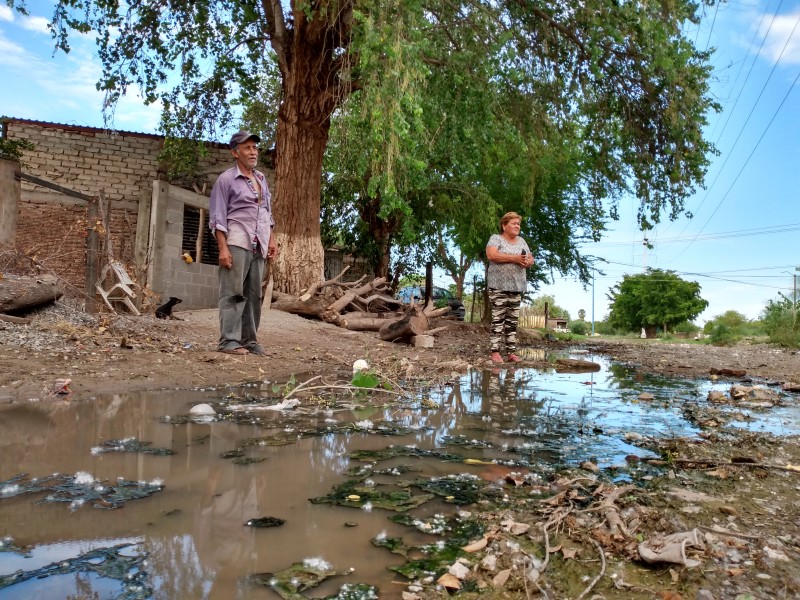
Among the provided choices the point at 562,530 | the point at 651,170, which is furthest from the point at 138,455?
the point at 651,170

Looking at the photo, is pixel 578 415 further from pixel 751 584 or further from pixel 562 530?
pixel 751 584

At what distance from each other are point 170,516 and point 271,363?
375 centimetres

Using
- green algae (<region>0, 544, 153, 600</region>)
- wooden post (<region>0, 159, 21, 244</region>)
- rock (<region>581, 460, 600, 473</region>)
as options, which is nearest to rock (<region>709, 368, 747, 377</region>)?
rock (<region>581, 460, 600, 473</region>)

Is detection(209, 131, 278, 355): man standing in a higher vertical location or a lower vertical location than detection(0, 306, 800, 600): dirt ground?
higher

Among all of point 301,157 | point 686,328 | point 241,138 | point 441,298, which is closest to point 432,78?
point 301,157

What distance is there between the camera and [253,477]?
202cm

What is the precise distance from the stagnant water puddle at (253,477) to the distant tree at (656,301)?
166ft

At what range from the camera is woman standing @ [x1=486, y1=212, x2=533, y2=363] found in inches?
271

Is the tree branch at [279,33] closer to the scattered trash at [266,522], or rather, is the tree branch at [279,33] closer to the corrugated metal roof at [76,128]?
the corrugated metal roof at [76,128]

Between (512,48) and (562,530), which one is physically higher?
(512,48)

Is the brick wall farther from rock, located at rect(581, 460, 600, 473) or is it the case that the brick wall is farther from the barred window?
rock, located at rect(581, 460, 600, 473)

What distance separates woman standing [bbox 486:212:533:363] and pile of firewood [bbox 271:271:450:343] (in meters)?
2.14

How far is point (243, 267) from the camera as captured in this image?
213 inches

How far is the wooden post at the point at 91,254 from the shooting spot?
24.0 ft
